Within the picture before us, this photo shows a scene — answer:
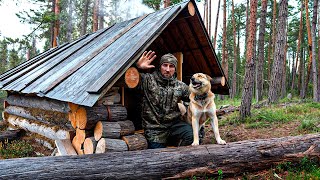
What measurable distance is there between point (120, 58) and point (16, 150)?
4213mm

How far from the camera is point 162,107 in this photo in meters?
5.20

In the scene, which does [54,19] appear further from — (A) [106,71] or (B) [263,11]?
A: (A) [106,71]

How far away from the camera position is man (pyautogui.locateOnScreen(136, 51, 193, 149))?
504 cm

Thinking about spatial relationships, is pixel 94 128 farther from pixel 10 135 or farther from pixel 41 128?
pixel 10 135

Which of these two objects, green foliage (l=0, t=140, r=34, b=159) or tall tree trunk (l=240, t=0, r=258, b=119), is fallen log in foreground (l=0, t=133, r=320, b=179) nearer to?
tall tree trunk (l=240, t=0, r=258, b=119)

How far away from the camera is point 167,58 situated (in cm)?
518

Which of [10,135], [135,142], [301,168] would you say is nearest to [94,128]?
[135,142]

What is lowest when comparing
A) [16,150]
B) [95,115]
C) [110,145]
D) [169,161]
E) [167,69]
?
[16,150]

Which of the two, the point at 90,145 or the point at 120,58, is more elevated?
the point at 120,58

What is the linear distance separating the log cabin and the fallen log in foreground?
1.62ft

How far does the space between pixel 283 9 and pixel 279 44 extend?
142 centimetres

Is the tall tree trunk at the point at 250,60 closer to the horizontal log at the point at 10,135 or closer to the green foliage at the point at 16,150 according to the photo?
the green foliage at the point at 16,150

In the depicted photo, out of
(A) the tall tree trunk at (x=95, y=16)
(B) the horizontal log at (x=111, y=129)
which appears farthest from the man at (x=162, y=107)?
(A) the tall tree trunk at (x=95, y=16)

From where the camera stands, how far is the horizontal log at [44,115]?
577 cm
